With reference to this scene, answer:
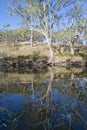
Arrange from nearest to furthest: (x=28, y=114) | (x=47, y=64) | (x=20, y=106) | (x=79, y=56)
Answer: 1. (x=28, y=114)
2. (x=20, y=106)
3. (x=47, y=64)
4. (x=79, y=56)

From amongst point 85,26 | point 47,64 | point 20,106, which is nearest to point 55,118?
point 20,106

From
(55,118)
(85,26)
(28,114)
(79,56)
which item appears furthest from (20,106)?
(85,26)

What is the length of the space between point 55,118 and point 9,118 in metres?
1.92

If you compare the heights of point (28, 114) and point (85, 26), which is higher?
point (85, 26)

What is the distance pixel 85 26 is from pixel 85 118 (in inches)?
2293

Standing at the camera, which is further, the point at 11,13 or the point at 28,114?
the point at 11,13

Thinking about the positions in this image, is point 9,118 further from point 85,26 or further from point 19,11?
point 85,26

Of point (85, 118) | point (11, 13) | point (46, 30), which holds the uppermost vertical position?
point (11, 13)

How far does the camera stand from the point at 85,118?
11.6 m

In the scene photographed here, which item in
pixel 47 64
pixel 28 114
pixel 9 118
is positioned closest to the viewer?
pixel 9 118

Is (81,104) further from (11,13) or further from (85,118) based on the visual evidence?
(11,13)

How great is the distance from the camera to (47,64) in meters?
60.1

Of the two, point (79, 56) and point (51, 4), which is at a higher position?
point (51, 4)

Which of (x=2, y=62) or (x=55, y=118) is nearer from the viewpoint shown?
(x=55, y=118)
